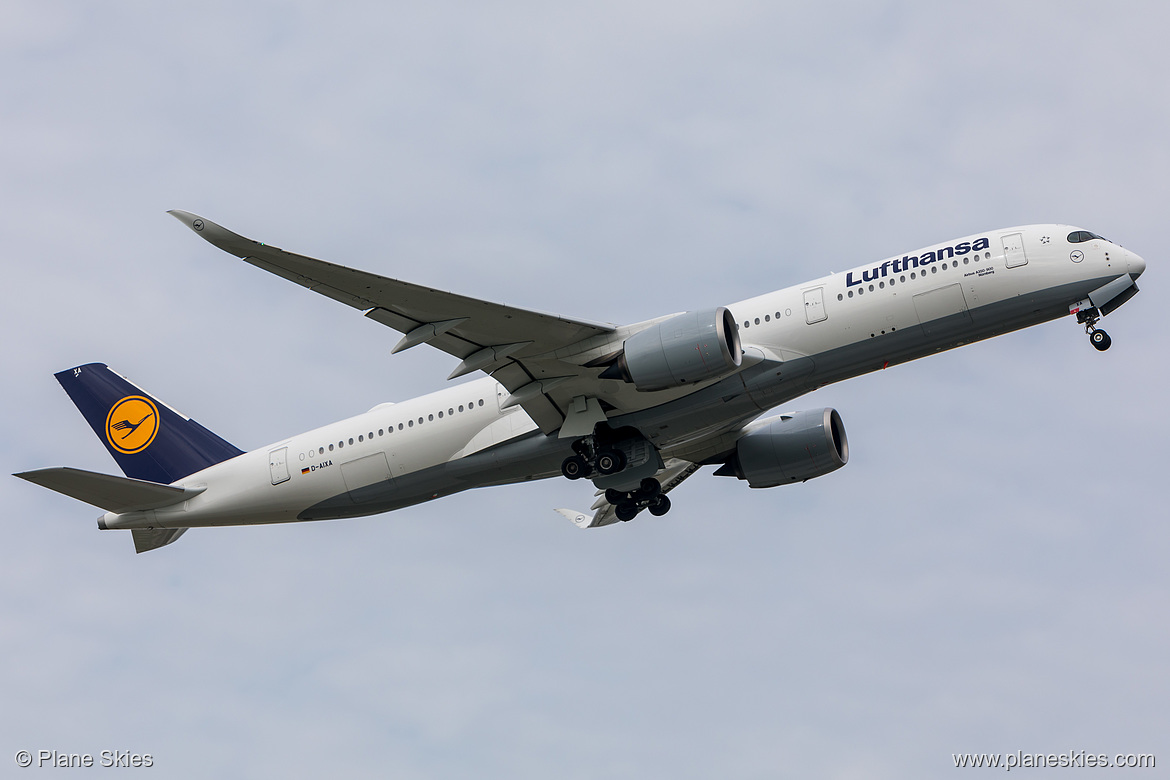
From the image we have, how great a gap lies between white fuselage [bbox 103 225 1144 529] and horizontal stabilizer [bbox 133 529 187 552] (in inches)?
95.2

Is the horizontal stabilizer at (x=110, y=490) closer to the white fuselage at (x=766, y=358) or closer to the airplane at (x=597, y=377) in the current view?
the airplane at (x=597, y=377)

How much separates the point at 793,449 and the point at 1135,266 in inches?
431

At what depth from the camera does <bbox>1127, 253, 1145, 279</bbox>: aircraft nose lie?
94.0 feet

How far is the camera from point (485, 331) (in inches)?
1123

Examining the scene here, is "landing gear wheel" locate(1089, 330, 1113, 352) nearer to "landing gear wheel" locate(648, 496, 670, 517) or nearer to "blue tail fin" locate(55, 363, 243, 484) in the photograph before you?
"landing gear wheel" locate(648, 496, 670, 517)

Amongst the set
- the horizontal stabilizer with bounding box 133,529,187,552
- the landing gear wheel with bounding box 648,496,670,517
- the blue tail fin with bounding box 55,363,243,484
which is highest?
the blue tail fin with bounding box 55,363,243,484

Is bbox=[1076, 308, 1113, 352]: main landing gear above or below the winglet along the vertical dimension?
below

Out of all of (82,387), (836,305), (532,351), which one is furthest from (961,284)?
(82,387)

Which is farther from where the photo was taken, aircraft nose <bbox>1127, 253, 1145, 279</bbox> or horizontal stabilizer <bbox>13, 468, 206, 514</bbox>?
horizontal stabilizer <bbox>13, 468, 206, 514</bbox>

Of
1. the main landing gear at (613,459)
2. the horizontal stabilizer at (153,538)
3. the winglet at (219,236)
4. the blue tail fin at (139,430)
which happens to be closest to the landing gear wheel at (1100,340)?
the main landing gear at (613,459)

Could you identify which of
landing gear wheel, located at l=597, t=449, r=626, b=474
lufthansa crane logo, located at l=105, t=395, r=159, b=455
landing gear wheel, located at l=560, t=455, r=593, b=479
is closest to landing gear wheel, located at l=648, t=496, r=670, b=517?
landing gear wheel, located at l=560, t=455, r=593, b=479

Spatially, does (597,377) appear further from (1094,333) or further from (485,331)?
(1094,333)

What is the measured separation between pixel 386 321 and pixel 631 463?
7.86m

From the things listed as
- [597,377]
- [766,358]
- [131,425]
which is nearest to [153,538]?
[131,425]
